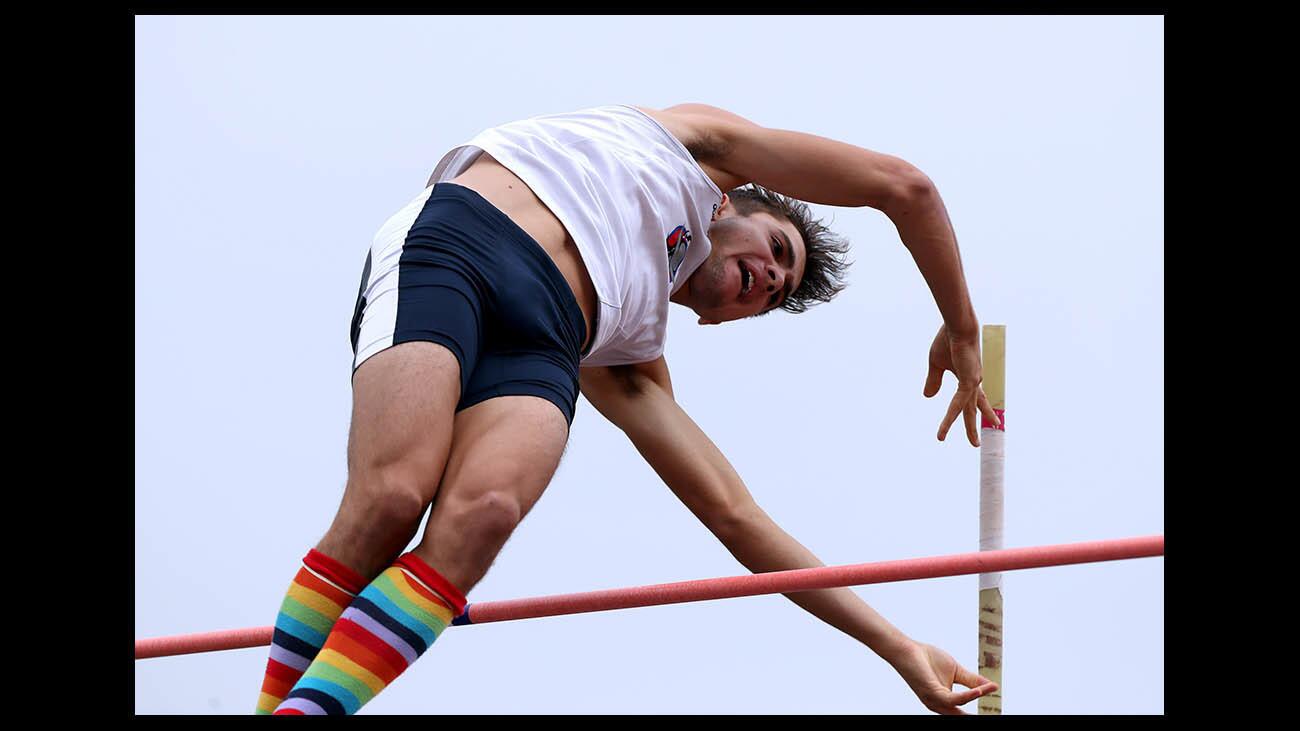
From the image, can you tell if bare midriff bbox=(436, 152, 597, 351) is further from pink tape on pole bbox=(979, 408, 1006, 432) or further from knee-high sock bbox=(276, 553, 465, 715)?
pink tape on pole bbox=(979, 408, 1006, 432)

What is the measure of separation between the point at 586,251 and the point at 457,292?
0.81 ft

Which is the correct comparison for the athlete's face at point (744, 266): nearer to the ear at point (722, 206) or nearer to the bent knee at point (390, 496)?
the ear at point (722, 206)

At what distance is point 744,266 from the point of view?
2.35 meters

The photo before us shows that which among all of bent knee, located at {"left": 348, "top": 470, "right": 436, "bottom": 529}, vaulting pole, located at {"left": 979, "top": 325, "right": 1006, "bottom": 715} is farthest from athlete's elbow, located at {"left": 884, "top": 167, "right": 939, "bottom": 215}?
bent knee, located at {"left": 348, "top": 470, "right": 436, "bottom": 529}

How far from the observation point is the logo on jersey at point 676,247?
212cm

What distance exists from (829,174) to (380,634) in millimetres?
1005

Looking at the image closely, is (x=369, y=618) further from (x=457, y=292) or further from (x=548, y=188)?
(x=548, y=188)

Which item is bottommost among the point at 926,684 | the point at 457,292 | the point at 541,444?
the point at 926,684

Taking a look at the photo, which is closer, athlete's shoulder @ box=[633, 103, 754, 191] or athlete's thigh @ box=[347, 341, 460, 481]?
athlete's thigh @ box=[347, 341, 460, 481]

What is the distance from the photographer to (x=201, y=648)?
7.61 ft

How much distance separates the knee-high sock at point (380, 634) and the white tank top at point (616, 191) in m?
0.55

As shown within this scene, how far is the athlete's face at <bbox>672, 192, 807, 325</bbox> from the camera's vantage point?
235 centimetres

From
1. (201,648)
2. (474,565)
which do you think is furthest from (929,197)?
(201,648)

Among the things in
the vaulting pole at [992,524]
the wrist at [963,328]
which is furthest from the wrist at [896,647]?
the wrist at [963,328]
